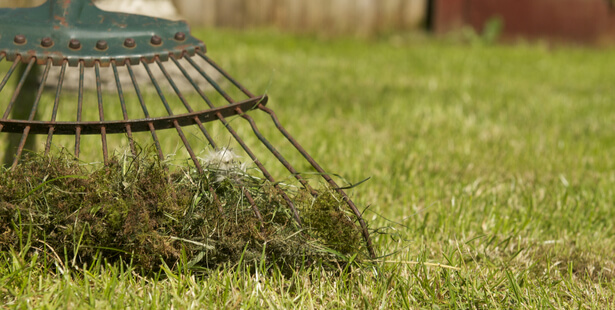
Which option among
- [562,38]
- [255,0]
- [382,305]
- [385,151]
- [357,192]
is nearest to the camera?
[382,305]

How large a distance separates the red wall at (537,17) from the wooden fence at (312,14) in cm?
45

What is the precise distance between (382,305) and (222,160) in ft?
1.92

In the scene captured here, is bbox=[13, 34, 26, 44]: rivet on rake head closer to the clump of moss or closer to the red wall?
the clump of moss

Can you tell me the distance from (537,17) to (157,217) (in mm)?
8567

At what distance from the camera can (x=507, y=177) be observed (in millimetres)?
3025

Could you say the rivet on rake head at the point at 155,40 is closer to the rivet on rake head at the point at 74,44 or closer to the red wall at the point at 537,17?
the rivet on rake head at the point at 74,44

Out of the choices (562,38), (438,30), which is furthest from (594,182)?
(562,38)

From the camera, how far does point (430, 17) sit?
9.05 meters

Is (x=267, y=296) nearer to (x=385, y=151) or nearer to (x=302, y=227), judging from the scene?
(x=302, y=227)

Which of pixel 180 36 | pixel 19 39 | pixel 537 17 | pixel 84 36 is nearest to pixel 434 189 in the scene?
pixel 180 36

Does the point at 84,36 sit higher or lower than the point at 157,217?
higher

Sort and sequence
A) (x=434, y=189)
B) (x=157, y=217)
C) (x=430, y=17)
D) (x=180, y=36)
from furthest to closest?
(x=430, y=17) → (x=434, y=189) → (x=180, y=36) → (x=157, y=217)

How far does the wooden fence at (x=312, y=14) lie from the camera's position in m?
8.41

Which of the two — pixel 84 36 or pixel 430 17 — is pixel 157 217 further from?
pixel 430 17
